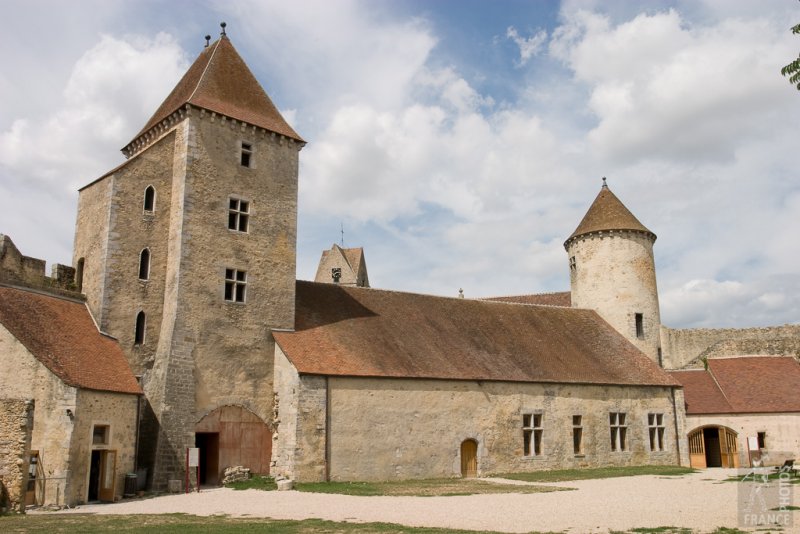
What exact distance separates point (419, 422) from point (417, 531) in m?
12.1

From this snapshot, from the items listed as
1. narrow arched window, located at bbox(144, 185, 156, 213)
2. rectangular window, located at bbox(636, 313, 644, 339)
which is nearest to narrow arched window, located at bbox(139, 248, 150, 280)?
narrow arched window, located at bbox(144, 185, 156, 213)

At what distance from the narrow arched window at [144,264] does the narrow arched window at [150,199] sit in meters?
1.40

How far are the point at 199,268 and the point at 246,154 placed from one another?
4641 mm

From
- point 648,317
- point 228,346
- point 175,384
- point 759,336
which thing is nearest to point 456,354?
point 228,346

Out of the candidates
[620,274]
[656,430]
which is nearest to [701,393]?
[656,430]

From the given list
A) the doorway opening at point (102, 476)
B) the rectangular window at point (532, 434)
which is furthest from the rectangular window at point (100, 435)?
the rectangular window at point (532, 434)

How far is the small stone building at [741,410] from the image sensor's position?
27969 millimetres

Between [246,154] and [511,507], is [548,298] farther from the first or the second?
[511,507]

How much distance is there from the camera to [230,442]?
21.0 metres

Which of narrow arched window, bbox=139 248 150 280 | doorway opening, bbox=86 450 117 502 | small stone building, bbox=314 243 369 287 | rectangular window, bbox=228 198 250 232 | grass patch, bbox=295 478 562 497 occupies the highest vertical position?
small stone building, bbox=314 243 369 287

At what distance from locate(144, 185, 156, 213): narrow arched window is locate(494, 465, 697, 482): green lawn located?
14898 millimetres

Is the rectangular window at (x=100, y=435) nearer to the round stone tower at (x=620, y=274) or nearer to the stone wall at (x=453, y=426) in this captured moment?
the stone wall at (x=453, y=426)

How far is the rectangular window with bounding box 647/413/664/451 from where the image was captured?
2791 centimetres

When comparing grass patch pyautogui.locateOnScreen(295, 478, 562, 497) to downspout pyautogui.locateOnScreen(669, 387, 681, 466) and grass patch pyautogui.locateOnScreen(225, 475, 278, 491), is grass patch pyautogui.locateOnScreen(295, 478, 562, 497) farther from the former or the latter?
downspout pyautogui.locateOnScreen(669, 387, 681, 466)
